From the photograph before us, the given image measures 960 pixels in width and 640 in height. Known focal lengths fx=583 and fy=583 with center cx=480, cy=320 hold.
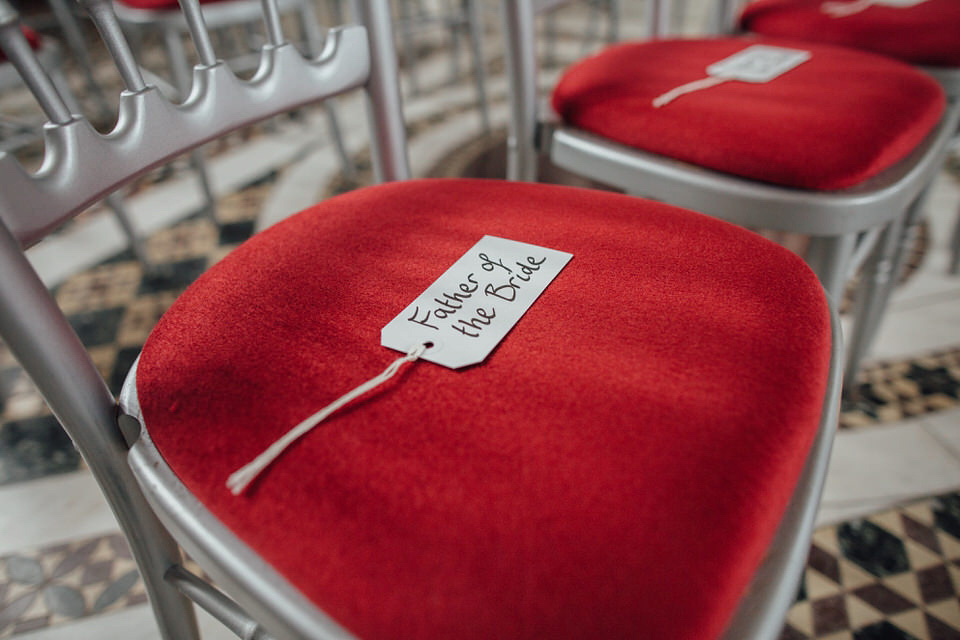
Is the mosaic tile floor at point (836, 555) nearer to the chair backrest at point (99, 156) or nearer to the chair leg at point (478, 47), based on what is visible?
the chair backrest at point (99, 156)

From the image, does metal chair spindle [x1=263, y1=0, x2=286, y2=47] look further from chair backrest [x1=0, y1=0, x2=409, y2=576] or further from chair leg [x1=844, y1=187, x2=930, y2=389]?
chair leg [x1=844, y1=187, x2=930, y2=389]

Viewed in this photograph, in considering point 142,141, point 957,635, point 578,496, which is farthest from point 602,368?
point 957,635

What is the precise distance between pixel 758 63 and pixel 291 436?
2.09ft

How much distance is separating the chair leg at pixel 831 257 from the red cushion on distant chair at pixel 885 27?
0.39 meters

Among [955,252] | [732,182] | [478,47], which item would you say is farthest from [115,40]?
[478,47]

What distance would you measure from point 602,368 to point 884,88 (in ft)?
1.58

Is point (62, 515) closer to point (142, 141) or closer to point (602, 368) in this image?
point (142, 141)

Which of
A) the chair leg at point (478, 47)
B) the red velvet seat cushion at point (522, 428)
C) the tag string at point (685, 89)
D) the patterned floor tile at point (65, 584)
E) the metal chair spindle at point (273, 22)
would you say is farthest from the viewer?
the chair leg at point (478, 47)

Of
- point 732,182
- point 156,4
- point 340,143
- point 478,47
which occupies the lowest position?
point 340,143

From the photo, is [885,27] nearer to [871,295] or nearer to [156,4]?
[871,295]

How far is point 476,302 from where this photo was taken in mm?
355

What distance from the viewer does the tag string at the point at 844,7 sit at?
30.8 inches

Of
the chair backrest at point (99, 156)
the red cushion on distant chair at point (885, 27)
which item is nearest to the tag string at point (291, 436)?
the chair backrest at point (99, 156)

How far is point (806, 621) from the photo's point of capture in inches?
24.1
